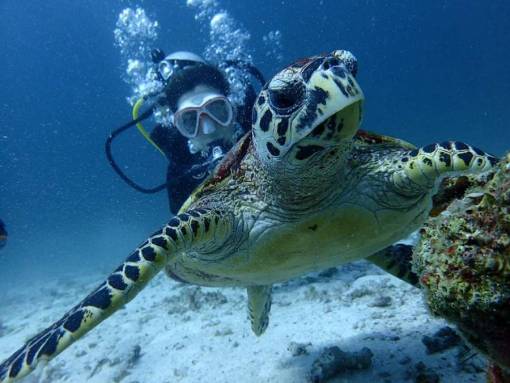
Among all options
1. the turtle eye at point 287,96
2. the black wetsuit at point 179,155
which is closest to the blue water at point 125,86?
the black wetsuit at point 179,155

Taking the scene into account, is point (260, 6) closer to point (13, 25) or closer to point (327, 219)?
point (13, 25)

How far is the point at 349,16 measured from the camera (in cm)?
6838

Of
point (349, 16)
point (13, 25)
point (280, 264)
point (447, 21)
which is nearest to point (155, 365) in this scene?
point (280, 264)

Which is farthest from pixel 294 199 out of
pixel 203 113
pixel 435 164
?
pixel 203 113

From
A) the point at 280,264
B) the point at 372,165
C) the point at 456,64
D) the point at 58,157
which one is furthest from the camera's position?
the point at 58,157

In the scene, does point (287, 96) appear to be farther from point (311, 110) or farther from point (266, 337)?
point (266, 337)

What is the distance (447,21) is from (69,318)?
83.0m

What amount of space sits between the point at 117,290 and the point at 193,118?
440 cm

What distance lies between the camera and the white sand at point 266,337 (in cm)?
281

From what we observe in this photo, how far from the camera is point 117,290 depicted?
184 centimetres

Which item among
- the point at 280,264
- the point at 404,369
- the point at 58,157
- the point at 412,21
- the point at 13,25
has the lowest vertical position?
the point at 404,369

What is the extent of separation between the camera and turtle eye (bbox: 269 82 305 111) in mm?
1826

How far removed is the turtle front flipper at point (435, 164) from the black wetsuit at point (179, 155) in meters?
4.21

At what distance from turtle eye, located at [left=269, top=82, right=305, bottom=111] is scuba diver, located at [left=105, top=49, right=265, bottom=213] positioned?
3.72m
